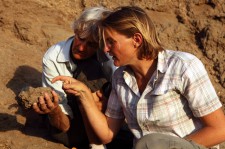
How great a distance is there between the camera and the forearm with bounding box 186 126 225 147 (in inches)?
109

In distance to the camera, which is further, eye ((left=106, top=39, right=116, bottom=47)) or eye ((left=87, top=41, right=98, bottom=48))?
eye ((left=87, top=41, right=98, bottom=48))

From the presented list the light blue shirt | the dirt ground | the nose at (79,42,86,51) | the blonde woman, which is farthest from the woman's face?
the dirt ground

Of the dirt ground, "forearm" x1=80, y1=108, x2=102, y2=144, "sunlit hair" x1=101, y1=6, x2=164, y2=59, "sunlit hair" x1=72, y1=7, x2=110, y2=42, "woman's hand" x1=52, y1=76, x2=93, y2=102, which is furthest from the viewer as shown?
the dirt ground

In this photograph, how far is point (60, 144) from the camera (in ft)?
12.1

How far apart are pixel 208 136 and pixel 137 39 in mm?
713

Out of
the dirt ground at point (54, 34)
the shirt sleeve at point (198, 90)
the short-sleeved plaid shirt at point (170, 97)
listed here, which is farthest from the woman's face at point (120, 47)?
the dirt ground at point (54, 34)

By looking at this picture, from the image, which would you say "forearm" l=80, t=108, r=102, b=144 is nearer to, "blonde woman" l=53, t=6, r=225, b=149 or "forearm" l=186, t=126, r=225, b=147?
"blonde woman" l=53, t=6, r=225, b=149

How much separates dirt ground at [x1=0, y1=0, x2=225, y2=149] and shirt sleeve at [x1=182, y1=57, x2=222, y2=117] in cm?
157

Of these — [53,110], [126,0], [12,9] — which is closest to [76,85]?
[53,110]

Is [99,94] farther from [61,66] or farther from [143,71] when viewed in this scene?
[143,71]

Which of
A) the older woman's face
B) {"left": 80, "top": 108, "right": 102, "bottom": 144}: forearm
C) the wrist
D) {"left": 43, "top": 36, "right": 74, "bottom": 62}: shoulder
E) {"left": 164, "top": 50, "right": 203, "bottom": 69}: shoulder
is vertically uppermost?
{"left": 164, "top": 50, "right": 203, "bottom": 69}: shoulder

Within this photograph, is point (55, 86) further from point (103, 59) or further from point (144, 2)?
point (144, 2)

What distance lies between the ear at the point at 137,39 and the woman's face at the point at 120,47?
18 mm

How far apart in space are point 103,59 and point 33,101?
1.93ft
